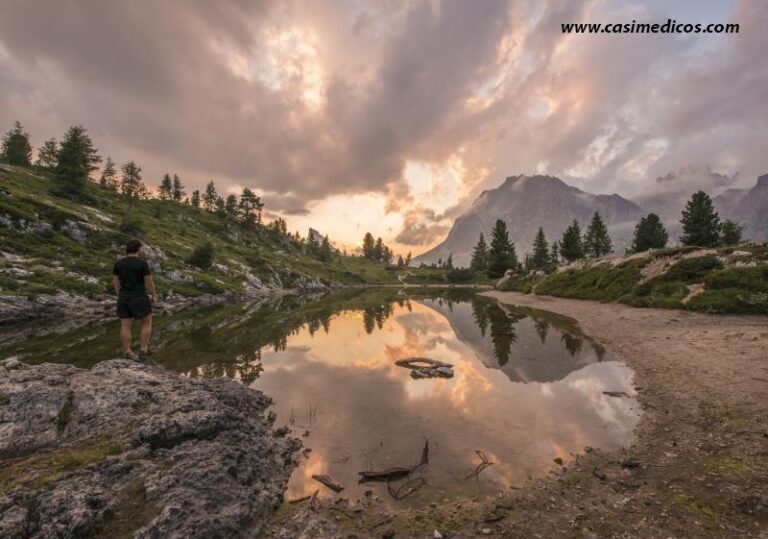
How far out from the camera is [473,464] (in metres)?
8.64

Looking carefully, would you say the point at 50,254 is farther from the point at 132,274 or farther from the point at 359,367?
the point at 359,367

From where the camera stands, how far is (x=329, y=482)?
7914mm

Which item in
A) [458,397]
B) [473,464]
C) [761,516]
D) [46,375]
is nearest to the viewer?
[761,516]

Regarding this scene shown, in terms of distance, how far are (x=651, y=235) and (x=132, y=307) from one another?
127m

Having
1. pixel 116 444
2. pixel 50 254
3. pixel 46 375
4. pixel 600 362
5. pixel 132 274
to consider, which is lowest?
pixel 600 362

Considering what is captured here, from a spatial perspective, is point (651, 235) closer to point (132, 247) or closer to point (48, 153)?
point (132, 247)

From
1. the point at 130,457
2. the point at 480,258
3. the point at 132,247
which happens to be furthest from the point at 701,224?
the point at 130,457

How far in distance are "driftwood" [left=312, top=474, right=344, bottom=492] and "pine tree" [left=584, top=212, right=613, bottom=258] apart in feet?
457

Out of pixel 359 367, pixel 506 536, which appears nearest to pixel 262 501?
pixel 506 536

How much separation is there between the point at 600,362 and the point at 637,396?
18.4 feet

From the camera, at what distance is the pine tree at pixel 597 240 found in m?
124

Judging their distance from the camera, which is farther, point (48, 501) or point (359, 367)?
point (359, 367)

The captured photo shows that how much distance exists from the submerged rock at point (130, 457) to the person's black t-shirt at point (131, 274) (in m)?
2.93

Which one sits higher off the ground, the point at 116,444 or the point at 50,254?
the point at 50,254
